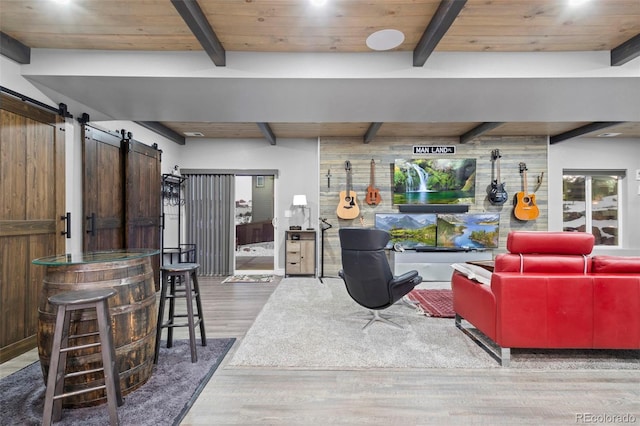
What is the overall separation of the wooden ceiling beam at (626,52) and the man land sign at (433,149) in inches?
122

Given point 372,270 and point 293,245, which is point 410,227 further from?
point 372,270

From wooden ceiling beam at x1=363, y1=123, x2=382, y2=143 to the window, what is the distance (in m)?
3.85

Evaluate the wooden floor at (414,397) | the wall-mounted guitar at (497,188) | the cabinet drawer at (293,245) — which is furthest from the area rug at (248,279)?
the wall-mounted guitar at (497,188)

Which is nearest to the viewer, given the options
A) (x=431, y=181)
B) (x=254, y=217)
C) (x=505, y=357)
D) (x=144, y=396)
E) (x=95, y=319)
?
(x=95, y=319)

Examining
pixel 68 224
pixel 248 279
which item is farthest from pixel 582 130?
pixel 68 224

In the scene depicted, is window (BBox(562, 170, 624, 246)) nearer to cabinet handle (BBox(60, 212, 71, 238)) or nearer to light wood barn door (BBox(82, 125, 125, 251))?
light wood barn door (BBox(82, 125, 125, 251))

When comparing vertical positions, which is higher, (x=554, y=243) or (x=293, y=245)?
(x=554, y=243)

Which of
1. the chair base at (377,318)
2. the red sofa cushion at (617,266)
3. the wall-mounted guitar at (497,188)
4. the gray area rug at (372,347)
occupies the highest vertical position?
the wall-mounted guitar at (497,188)

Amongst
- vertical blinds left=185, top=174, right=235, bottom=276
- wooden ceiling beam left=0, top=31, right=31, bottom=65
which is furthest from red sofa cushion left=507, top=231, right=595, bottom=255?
vertical blinds left=185, top=174, right=235, bottom=276

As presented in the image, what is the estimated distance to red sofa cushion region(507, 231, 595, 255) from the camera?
2.38 meters

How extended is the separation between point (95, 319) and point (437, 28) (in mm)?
2860

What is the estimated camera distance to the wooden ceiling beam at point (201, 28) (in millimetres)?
1928

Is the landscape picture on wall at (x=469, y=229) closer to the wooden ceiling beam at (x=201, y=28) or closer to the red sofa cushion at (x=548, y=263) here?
the red sofa cushion at (x=548, y=263)

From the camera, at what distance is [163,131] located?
4949 millimetres
